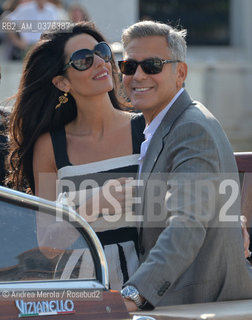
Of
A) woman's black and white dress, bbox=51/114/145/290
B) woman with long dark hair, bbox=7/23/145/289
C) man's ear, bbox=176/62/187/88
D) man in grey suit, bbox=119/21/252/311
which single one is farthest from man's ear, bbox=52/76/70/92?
man's ear, bbox=176/62/187/88

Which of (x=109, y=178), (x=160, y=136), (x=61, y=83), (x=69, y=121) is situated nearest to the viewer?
(x=160, y=136)

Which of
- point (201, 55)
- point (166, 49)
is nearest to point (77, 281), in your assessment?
point (166, 49)

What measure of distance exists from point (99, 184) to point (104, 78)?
18.6 inches

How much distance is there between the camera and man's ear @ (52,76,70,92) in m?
3.61

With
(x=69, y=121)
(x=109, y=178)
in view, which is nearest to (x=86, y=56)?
(x=69, y=121)

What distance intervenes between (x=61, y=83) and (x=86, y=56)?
0.63 ft

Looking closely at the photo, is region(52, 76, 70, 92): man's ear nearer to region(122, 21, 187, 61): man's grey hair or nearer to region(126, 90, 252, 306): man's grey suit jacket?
region(122, 21, 187, 61): man's grey hair

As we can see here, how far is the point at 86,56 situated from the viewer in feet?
11.6

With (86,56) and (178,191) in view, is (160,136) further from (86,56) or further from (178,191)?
(86,56)

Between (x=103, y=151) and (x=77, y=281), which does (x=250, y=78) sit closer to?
(x=103, y=151)

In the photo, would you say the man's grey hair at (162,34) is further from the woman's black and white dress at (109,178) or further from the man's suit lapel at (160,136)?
the woman's black and white dress at (109,178)

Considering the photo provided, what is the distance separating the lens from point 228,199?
2.86m

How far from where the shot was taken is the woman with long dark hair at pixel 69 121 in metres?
3.51

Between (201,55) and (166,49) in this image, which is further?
(201,55)
